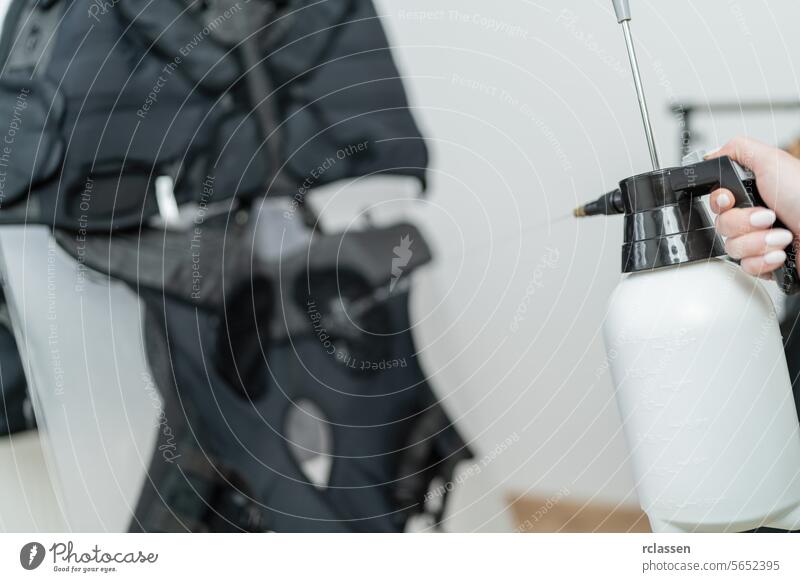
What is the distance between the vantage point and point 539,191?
547 mm

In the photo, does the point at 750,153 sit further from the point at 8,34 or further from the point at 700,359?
the point at 8,34

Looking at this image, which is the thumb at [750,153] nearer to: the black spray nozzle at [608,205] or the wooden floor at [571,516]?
the black spray nozzle at [608,205]

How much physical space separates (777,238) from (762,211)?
0.01 meters

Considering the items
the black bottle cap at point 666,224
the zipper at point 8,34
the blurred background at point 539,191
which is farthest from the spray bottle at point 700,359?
the zipper at point 8,34

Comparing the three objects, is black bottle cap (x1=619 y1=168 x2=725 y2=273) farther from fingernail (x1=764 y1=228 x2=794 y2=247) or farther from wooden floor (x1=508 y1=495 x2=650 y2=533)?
wooden floor (x1=508 y1=495 x2=650 y2=533)

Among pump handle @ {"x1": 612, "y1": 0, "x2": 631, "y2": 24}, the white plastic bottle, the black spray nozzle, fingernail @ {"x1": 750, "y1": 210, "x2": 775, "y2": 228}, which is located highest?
pump handle @ {"x1": 612, "y1": 0, "x2": 631, "y2": 24}

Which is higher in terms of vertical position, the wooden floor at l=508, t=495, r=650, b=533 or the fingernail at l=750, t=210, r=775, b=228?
the fingernail at l=750, t=210, r=775, b=228

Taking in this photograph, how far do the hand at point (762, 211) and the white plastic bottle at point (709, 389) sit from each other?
2 cm

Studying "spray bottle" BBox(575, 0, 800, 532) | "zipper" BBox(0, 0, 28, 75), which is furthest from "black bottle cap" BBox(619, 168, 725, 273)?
"zipper" BBox(0, 0, 28, 75)

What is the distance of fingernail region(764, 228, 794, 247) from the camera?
30cm

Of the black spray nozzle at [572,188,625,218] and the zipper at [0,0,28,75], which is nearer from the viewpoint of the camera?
the black spray nozzle at [572,188,625,218]

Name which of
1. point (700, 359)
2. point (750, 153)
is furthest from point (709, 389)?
point (750, 153)

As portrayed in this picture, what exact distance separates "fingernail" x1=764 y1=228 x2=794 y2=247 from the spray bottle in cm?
2
